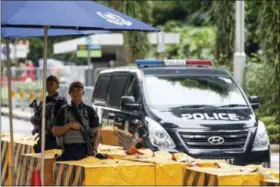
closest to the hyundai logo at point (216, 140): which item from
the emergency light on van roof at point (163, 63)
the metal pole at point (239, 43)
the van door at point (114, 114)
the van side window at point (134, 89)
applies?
the van side window at point (134, 89)

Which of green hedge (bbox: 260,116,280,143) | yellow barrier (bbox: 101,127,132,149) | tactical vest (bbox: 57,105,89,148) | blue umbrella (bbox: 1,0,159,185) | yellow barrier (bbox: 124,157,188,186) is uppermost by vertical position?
blue umbrella (bbox: 1,0,159,185)

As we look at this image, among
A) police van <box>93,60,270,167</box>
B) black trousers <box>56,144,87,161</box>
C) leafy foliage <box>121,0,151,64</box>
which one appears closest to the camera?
black trousers <box>56,144,87,161</box>

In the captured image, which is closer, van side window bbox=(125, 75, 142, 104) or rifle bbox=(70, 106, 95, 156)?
rifle bbox=(70, 106, 95, 156)

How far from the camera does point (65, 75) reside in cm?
3925

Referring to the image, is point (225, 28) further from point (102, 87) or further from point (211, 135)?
point (211, 135)

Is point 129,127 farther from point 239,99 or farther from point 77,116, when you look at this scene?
point 77,116

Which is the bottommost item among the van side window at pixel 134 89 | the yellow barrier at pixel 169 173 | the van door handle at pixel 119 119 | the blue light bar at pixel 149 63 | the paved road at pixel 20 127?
the paved road at pixel 20 127

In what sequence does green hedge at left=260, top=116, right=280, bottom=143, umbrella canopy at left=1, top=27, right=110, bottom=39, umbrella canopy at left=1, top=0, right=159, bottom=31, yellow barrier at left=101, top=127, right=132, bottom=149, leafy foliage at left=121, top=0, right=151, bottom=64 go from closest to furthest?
umbrella canopy at left=1, top=0, right=159, bottom=31 → umbrella canopy at left=1, top=27, right=110, bottom=39 → yellow barrier at left=101, top=127, right=132, bottom=149 → green hedge at left=260, top=116, right=280, bottom=143 → leafy foliage at left=121, top=0, right=151, bottom=64

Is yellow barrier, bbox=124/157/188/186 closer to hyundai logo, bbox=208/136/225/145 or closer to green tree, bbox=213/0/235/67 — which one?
hyundai logo, bbox=208/136/225/145

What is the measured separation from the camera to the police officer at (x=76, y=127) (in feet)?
31.6

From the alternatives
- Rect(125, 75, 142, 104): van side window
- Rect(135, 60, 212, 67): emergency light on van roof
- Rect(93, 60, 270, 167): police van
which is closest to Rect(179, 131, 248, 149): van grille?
Rect(93, 60, 270, 167): police van

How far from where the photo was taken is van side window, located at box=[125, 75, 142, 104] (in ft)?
45.5

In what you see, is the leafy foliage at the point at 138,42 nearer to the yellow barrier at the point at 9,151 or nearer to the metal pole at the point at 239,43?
the metal pole at the point at 239,43

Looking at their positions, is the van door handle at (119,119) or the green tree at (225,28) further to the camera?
the green tree at (225,28)
